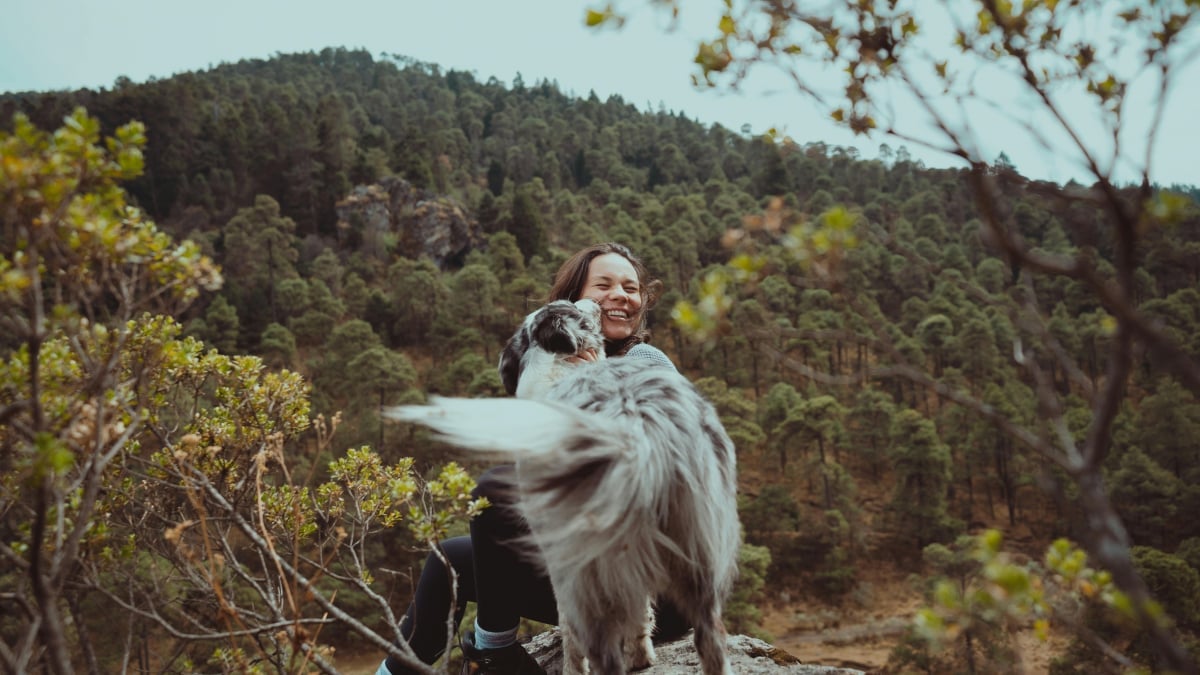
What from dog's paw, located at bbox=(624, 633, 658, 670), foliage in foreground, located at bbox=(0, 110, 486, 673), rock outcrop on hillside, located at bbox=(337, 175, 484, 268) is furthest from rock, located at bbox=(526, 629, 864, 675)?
rock outcrop on hillside, located at bbox=(337, 175, 484, 268)

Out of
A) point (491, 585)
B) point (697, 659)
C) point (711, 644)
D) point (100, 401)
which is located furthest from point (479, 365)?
point (100, 401)

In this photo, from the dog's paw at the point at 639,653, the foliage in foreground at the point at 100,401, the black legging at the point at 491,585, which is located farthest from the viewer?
the dog's paw at the point at 639,653

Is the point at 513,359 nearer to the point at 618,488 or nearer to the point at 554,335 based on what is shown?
the point at 554,335

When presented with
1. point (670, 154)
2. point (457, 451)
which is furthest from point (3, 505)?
point (670, 154)

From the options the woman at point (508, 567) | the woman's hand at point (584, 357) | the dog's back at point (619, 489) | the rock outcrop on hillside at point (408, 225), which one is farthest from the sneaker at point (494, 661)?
Answer: the rock outcrop on hillside at point (408, 225)

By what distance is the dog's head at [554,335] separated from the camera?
2793 mm

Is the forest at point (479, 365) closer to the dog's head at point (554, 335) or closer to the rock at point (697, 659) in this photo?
the dog's head at point (554, 335)

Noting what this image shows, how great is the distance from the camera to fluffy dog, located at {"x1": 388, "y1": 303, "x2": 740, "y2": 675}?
1.85m

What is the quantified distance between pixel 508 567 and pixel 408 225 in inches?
1786

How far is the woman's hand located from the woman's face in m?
0.56

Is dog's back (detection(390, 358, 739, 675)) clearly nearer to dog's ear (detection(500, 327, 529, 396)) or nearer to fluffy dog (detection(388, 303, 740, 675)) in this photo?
fluffy dog (detection(388, 303, 740, 675))

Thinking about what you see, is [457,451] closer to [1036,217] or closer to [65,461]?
[65,461]

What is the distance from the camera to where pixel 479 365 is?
2497 cm

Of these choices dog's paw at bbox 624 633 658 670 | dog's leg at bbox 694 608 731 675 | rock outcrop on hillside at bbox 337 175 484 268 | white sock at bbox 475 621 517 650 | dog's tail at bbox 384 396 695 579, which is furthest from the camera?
rock outcrop on hillside at bbox 337 175 484 268
